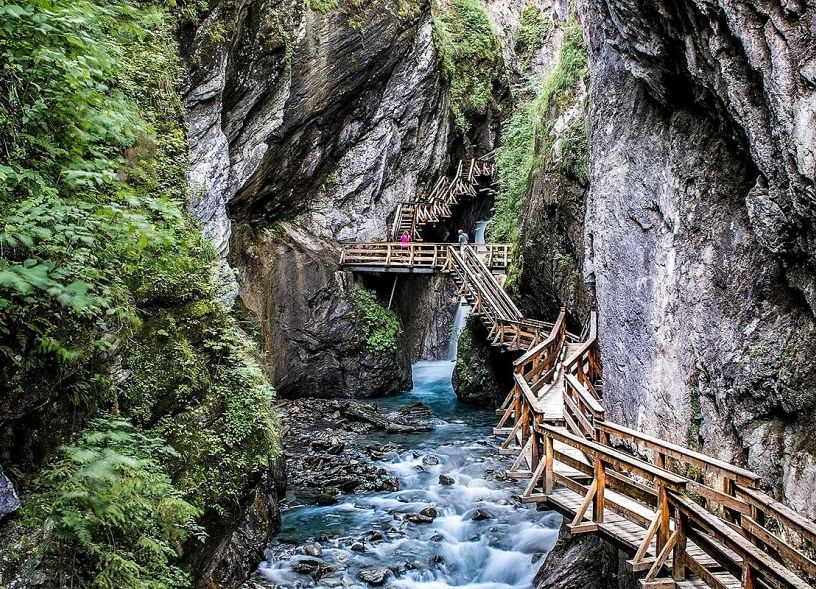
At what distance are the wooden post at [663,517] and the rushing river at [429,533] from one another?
4.20 meters

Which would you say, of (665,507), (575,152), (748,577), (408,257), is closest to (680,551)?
(665,507)

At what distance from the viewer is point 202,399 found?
7695mm

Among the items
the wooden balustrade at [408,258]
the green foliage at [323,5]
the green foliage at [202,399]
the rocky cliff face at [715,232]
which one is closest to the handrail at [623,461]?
the rocky cliff face at [715,232]

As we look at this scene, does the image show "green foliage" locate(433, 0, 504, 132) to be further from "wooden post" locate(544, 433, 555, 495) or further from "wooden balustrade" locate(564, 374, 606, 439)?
"wooden post" locate(544, 433, 555, 495)

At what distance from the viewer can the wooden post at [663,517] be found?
18.2 ft

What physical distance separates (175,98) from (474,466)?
9.72 metres

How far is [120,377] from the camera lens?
261 inches

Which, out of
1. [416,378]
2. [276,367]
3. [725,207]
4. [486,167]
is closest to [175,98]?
[725,207]

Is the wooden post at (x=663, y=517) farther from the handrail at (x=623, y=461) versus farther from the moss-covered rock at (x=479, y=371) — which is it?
the moss-covered rock at (x=479, y=371)

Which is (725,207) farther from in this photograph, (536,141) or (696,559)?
(536,141)

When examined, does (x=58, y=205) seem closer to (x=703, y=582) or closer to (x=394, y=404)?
(x=703, y=582)

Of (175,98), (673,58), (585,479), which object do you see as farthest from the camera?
(175,98)

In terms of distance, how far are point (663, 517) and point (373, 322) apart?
17.3 meters

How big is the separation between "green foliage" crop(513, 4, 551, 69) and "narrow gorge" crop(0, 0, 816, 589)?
13.5 metres
